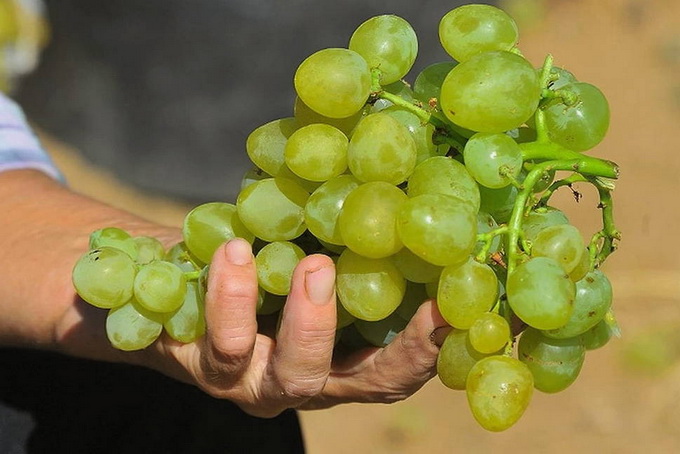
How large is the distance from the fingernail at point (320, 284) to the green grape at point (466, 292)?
0.31ft

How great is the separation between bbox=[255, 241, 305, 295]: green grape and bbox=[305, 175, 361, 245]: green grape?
4cm

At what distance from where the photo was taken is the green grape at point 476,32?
81 cm

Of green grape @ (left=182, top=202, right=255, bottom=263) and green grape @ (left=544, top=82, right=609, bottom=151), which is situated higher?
green grape @ (left=544, top=82, right=609, bottom=151)

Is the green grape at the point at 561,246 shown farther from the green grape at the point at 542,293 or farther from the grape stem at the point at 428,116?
the grape stem at the point at 428,116

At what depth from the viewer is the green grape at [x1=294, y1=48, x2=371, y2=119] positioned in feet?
2.56

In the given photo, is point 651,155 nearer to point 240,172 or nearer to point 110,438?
point 240,172

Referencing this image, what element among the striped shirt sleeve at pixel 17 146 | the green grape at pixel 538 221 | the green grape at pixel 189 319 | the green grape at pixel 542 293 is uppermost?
the green grape at pixel 538 221

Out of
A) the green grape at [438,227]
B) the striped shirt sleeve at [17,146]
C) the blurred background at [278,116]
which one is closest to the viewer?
the green grape at [438,227]

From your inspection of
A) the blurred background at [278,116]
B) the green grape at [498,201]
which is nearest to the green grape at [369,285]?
the green grape at [498,201]

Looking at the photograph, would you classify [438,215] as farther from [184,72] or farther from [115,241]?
[184,72]

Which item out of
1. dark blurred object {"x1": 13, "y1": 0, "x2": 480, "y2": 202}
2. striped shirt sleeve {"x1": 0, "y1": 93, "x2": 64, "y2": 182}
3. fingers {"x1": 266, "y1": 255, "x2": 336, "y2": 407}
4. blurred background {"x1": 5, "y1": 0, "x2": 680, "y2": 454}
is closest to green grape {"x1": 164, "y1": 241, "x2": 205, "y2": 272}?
fingers {"x1": 266, "y1": 255, "x2": 336, "y2": 407}

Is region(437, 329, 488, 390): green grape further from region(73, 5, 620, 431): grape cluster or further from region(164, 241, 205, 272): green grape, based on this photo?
region(164, 241, 205, 272): green grape

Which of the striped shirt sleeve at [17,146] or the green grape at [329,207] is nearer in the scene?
the green grape at [329,207]

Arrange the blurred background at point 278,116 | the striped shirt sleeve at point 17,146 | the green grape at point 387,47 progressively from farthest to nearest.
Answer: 1. the blurred background at point 278,116
2. the striped shirt sleeve at point 17,146
3. the green grape at point 387,47
